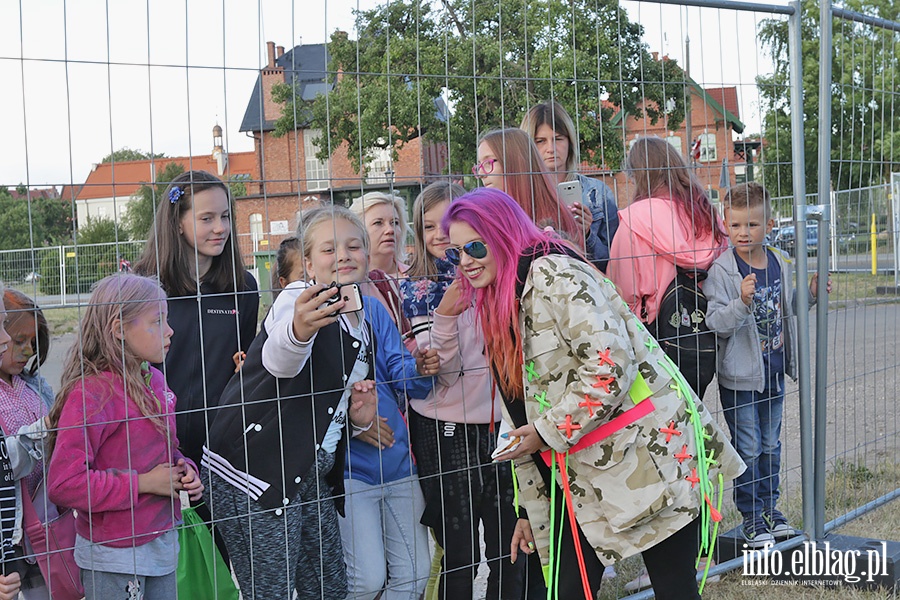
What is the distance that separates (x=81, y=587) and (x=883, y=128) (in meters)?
4.31

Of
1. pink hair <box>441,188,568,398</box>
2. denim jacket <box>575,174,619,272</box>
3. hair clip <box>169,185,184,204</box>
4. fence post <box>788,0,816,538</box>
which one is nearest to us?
pink hair <box>441,188,568,398</box>

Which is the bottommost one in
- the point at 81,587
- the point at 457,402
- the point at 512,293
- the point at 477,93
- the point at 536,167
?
the point at 81,587

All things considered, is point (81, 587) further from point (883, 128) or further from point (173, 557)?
point (883, 128)

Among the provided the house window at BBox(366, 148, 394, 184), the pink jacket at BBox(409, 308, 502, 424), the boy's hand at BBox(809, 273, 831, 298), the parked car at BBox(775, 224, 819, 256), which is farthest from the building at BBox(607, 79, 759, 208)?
the house window at BBox(366, 148, 394, 184)

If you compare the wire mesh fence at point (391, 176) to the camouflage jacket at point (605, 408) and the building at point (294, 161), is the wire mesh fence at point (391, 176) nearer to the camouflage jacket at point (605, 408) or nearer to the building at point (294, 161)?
the building at point (294, 161)

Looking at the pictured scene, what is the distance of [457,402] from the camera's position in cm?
340

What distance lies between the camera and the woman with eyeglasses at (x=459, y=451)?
336 cm

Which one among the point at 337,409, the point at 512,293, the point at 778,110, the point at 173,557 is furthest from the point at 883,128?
the point at 173,557

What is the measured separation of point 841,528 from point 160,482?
349 cm

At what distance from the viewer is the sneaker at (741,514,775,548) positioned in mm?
4125

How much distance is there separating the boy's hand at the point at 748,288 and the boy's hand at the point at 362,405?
5.77ft

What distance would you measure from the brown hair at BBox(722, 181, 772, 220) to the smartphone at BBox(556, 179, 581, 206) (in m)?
0.91

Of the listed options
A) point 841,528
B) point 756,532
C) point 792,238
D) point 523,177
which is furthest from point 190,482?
point 841,528

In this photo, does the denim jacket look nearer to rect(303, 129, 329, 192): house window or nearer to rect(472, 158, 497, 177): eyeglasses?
rect(472, 158, 497, 177): eyeglasses
